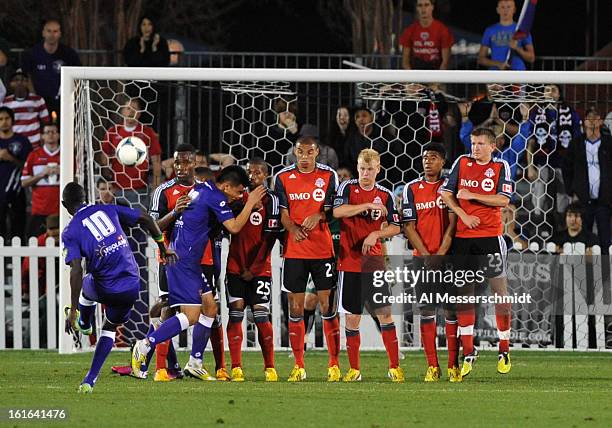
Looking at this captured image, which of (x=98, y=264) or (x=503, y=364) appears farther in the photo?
(x=503, y=364)

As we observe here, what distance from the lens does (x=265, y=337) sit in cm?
1290

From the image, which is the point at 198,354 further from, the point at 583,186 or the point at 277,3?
the point at 277,3

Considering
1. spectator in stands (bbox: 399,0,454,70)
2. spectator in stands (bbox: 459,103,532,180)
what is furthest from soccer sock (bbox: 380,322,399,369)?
spectator in stands (bbox: 399,0,454,70)

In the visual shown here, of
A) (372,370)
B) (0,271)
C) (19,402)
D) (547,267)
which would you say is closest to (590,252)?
(547,267)

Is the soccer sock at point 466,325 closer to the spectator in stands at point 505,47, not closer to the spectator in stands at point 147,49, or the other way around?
the spectator in stands at point 505,47

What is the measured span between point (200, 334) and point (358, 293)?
1.45 m

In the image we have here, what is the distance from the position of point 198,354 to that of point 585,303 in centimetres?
541

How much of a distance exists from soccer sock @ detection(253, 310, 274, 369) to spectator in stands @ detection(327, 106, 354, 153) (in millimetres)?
4835

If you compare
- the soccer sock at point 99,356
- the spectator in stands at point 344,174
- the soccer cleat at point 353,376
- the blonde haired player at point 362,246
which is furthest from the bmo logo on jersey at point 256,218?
the spectator in stands at point 344,174

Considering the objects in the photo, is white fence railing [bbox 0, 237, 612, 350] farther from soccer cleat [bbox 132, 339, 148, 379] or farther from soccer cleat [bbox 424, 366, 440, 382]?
soccer cleat [bbox 132, 339, 148, 379]

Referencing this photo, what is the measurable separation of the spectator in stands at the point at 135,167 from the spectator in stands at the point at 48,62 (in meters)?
2.16

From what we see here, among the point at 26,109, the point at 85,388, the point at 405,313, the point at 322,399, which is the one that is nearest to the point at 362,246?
the point at 322,399

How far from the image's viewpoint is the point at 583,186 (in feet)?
56.6

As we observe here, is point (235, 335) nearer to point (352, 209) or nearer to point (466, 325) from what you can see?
point (352, 209)
